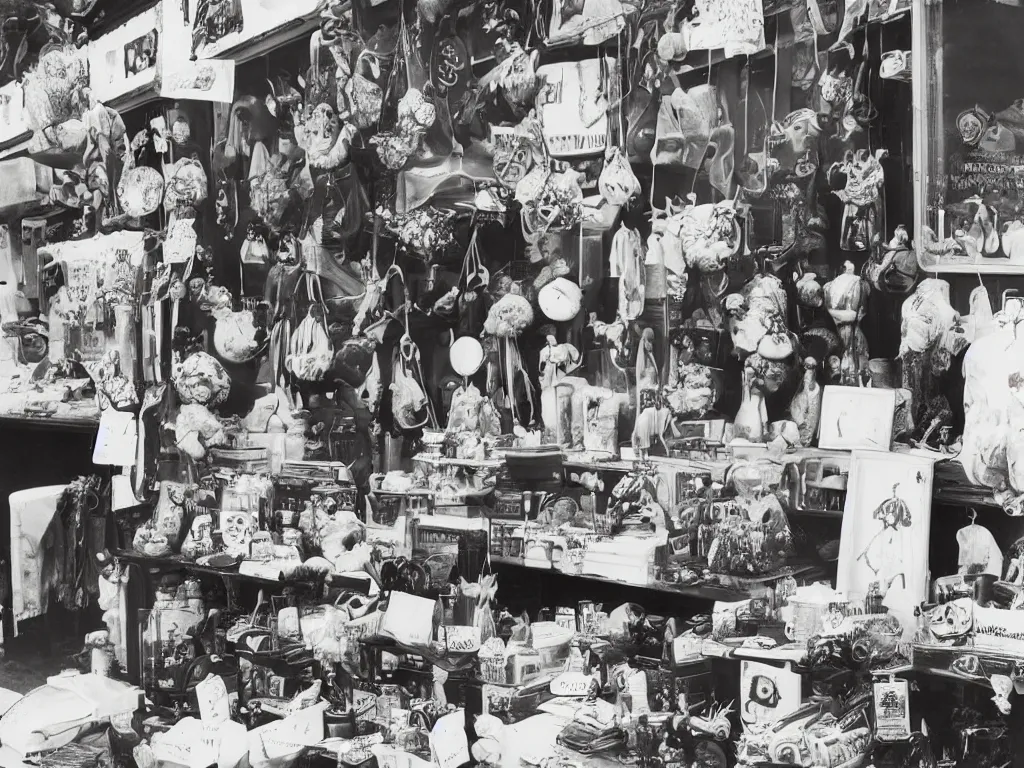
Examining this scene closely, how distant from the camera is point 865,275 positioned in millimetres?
1881

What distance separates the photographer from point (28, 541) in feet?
11.3

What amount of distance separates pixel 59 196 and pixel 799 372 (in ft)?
7.79

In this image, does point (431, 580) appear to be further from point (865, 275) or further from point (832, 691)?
point (865, 275)

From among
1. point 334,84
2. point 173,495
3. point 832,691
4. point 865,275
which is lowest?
point 832,691

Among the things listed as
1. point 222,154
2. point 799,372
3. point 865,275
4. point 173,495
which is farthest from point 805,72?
point 173,495

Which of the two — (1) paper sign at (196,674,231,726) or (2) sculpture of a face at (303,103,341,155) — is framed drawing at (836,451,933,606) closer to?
(2) sculpture of a face at (303,103,341,155)

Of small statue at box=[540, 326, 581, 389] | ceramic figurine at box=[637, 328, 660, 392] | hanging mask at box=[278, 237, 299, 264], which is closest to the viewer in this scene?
ceramic figurine at box=[637, 328, 660, 392]

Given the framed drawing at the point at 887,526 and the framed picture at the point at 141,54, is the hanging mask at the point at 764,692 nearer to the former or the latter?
the framed drawing at the point at 887,526

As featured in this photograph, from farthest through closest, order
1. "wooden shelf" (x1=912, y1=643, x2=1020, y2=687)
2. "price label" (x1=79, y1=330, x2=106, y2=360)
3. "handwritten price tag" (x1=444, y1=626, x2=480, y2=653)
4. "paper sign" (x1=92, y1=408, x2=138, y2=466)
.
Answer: "price label" (x1=79, y1=330, x2=106, y2=360) < "paper sign" (x1=92, y1=408, x2=138, y2=466) < "handwritten price tag" (x1=444, y1=626, x2=480, y2=653) < "wooden shelf" (x1=912, y1=643, x2=1020, y2=687)

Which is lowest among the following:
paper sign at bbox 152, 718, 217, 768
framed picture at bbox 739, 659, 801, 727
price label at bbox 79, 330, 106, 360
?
paper sign at bbox 152, 718, 217, 768

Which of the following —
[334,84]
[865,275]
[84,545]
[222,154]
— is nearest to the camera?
[865,275]

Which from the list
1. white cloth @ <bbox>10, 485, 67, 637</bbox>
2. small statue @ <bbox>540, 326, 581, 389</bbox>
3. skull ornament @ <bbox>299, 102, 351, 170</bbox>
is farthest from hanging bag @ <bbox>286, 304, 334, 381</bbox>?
white cloth @ <bbox>10, 485, 67, 637</bbox>

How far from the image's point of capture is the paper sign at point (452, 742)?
7.83ft

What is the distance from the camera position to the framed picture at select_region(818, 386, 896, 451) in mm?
1855
